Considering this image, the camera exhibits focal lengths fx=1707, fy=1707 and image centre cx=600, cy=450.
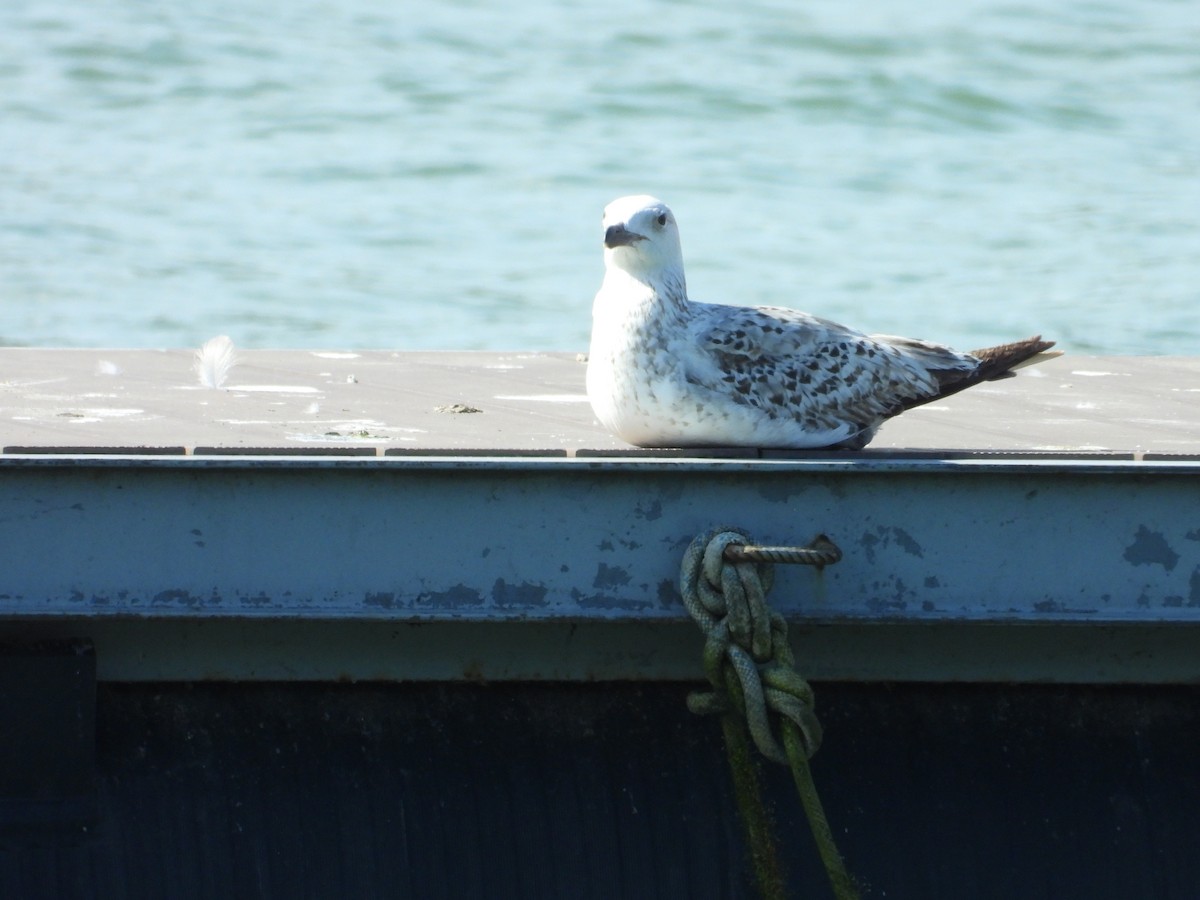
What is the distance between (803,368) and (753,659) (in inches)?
34.8

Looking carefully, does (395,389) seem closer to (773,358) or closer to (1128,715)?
(773,358)

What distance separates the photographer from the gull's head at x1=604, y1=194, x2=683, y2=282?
3842 millimetres

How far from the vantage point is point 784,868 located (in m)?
3.68

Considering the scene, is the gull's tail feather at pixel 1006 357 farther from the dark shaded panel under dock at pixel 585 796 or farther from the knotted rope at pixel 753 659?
the knotted rope at pixel 753 659

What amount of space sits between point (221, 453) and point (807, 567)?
3.73 ft

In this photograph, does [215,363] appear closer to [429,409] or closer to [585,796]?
[429,409]

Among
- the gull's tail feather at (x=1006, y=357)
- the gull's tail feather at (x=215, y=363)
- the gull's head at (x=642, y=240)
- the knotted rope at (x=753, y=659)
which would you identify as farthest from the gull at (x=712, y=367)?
the gull's tail feather at (x=215, y=363)

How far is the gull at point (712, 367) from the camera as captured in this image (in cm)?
368

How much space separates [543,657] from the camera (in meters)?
3.56

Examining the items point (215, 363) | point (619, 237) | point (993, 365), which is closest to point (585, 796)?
point (619, 237)

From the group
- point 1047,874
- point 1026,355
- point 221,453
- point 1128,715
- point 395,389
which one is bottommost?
point 1047,874

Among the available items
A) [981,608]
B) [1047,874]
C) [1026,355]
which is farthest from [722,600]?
[1026,355]

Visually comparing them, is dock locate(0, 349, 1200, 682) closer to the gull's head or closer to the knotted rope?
the knotted rope

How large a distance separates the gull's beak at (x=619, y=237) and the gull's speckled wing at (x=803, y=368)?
0.23m
